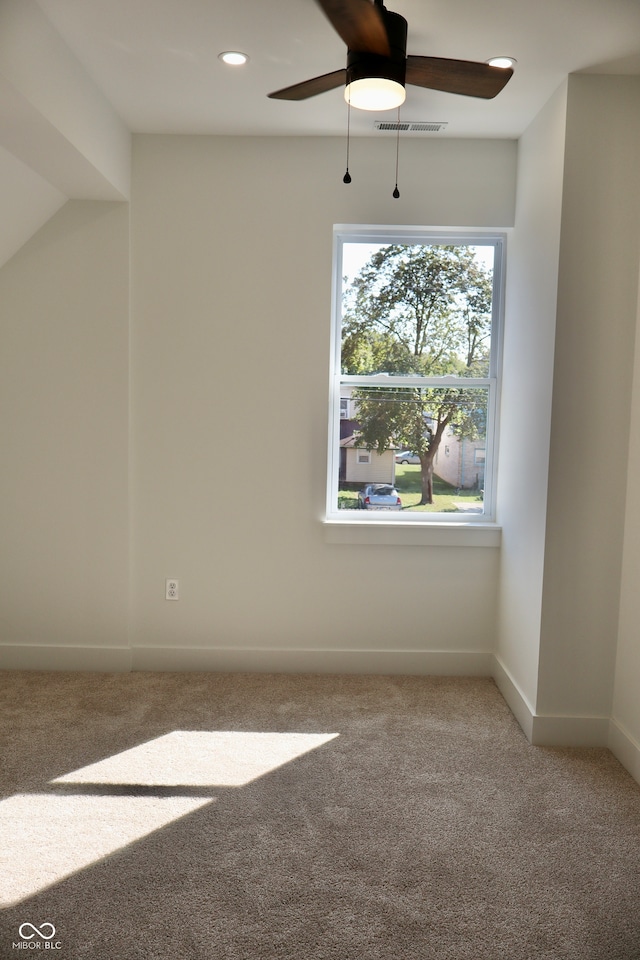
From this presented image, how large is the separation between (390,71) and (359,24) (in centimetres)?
25

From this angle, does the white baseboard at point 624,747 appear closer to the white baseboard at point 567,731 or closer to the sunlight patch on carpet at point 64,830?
the white baseboard at point 567,731

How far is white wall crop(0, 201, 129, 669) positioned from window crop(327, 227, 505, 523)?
1.15 m

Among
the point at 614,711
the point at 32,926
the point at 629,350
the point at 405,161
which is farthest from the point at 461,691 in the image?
the point at 405,161

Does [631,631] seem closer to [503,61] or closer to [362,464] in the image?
[362,464]

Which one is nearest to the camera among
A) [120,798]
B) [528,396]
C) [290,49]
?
[120,798]

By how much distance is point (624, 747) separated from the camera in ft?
9.72

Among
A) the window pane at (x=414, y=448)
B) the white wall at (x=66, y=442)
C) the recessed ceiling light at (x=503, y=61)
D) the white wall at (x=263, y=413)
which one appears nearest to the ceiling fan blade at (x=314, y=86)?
the recessed ceiling light at (x=503, y=61)

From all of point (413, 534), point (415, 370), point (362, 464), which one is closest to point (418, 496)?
Answer: point (413, 534)

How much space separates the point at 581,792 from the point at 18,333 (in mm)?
3302

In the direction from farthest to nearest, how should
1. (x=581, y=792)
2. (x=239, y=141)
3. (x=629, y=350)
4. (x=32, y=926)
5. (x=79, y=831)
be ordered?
(x=239, y=141)
(x=629, y=350)
(x=581, y=792)
(x=79, y=831)
(x=32, y=926)

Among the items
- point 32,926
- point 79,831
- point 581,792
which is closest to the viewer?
point 32,926

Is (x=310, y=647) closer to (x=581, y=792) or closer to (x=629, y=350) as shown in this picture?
(x=581, y=792)

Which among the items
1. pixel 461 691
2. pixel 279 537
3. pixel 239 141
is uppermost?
pixel 239 141

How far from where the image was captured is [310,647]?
154 inches
